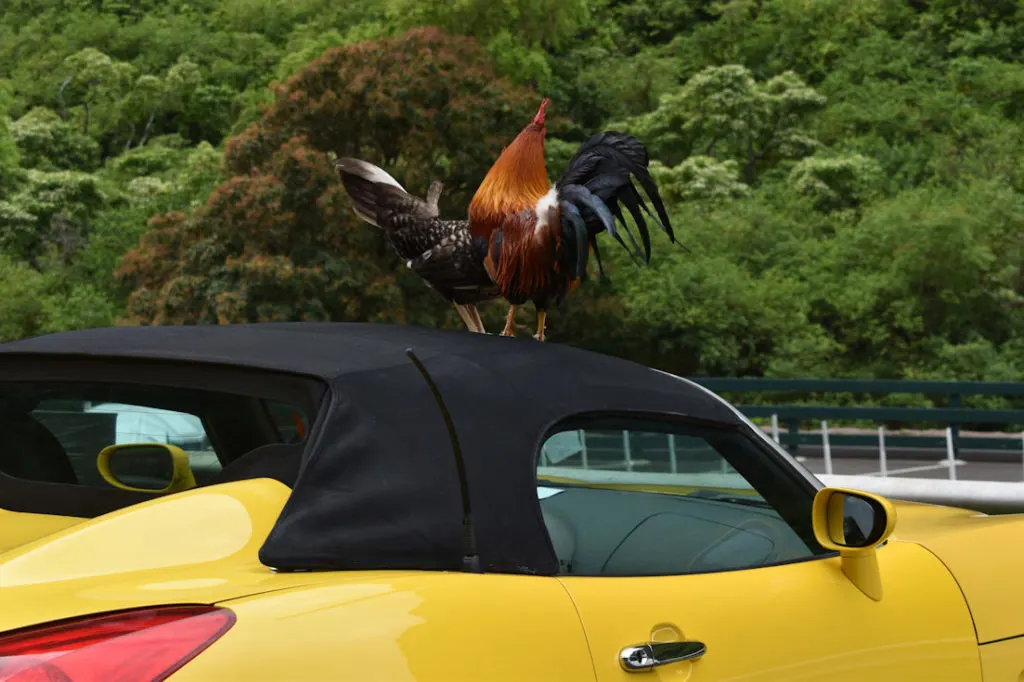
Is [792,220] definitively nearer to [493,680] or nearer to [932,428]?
[932,428]

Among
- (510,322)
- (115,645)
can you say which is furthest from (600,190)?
Result: (115,645)

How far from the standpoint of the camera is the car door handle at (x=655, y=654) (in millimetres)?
2303

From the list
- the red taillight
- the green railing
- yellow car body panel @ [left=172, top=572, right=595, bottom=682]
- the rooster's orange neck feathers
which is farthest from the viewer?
the green railing

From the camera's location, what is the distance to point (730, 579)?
2637mm

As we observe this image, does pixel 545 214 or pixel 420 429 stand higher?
pixel 545 214

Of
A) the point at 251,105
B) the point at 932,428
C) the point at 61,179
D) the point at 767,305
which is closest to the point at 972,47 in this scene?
the point at 767,305

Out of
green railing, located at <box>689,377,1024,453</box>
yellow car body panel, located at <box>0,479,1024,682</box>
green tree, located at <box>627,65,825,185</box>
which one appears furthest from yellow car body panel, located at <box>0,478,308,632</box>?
green tree, located at <box>627,65,825,185</box>

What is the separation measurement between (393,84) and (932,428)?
12.3m

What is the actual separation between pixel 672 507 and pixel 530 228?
3431 mm

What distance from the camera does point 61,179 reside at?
40250 mm

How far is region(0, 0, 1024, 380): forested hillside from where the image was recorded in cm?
2812

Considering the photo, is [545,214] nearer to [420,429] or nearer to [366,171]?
[366,171]

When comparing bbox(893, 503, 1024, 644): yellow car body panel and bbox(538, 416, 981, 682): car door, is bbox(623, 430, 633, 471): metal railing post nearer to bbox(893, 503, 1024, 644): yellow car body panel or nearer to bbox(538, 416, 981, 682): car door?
bbox(538, 416, 981, 682): car door

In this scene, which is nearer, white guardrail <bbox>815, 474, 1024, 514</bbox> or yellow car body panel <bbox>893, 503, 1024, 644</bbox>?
yellow car body panel <bbox>893, 503, 1024, 644</bbox>
